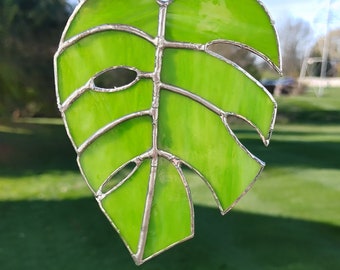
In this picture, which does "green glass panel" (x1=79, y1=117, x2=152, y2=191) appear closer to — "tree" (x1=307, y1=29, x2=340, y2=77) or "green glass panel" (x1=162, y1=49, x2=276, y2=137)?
"green glass panel" (x1=162, y1=49, x2=276, y2=137)

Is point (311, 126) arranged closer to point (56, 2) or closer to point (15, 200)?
point (56, 2)

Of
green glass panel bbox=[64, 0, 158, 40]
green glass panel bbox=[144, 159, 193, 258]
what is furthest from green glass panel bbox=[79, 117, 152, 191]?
green glass panel bbox=[64, 0, 158, 40]

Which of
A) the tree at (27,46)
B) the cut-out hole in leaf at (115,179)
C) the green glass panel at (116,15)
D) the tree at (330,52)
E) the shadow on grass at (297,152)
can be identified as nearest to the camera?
the green glass panel at (116,15)

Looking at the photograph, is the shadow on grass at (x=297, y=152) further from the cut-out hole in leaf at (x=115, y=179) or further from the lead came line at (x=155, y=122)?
the lead came line at (x=155, y=122)

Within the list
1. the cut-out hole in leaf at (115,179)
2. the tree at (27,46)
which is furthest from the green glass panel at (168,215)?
the tree at (27,46)

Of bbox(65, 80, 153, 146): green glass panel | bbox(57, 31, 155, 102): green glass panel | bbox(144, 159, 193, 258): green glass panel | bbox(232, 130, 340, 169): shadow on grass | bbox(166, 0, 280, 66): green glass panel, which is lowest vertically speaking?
bbox(232, 130, 340, 169): shadow on grass

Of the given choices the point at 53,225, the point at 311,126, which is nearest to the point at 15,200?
the point at 53,225
